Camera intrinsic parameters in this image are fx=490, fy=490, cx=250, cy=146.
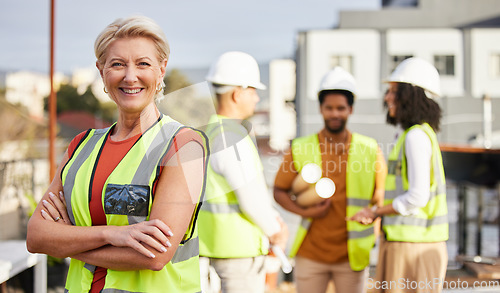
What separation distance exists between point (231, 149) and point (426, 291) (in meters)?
0.94

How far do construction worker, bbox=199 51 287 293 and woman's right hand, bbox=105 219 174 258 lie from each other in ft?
1.80

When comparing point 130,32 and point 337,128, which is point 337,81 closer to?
point 337,128

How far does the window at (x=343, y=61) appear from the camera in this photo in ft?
6.15

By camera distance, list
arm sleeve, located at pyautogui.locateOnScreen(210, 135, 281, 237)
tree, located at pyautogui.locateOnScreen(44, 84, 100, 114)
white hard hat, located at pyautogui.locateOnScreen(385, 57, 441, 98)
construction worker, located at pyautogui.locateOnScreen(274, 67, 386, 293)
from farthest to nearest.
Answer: tree, located at pyautogui.locateOnScreen(44, 84, 100, 114), construction worker, located at pyautogui.locateOnScreen(274, 67, 386, 293), white hard hat, located at pyautogui.locateOnScreen(385, 57, 441, 98), arm sleeve, located at pyautogui.locateOnScreen(210, 135, 281, 237)

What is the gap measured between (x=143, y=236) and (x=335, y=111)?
1.03 metres

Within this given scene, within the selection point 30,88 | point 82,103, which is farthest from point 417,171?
point 30,88

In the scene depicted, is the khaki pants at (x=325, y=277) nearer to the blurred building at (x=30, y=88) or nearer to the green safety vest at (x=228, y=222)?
the green safety vest at (x=228, y=222)

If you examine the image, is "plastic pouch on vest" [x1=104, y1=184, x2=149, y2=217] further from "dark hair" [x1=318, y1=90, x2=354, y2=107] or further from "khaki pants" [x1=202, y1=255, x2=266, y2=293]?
"dark hair" [x1=318, y1=90, x2=354, y2=107]

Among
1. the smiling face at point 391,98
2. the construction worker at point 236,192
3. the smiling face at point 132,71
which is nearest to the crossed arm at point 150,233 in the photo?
the smiling face at point 132,71

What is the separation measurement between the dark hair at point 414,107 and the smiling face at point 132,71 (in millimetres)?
964

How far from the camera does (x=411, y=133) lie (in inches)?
70.1

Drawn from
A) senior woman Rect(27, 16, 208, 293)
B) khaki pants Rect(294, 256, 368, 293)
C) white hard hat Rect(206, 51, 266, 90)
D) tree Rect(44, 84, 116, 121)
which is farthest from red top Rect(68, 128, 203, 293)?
khaki pants Rect(294, 256, 368, 293)

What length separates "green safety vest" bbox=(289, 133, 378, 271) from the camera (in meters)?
1.95

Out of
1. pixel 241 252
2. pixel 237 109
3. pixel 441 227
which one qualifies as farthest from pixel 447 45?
pixel 241 252
